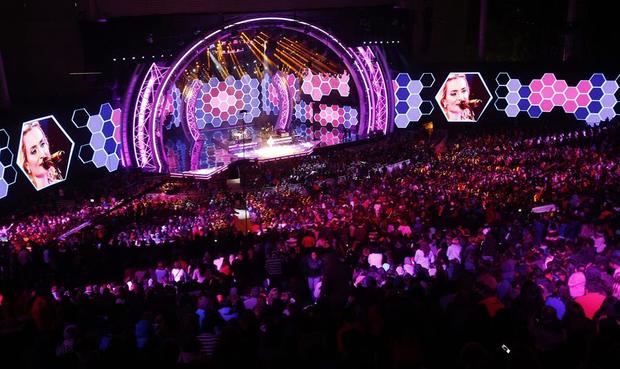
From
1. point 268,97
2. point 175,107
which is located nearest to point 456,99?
point 268,97

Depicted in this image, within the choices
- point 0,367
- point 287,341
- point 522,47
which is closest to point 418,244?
point 287,341

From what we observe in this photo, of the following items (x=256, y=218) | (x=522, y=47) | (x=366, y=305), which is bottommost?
(x=256, y=218)

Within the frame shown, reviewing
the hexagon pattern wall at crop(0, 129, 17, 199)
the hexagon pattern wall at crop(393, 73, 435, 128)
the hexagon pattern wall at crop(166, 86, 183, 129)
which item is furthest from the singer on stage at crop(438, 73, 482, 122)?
the hexagon pattern wall at crop(0, 129, 17, 199)

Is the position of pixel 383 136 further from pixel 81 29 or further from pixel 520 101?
pixel 81 29

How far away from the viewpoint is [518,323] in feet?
14.6

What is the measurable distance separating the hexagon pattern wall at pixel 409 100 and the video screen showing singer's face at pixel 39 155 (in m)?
11.7

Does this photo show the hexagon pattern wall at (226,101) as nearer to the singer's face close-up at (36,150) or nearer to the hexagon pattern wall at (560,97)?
the hexagon pattern wall at (560,97)

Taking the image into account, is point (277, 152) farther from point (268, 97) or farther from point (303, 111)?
point (268, 97)

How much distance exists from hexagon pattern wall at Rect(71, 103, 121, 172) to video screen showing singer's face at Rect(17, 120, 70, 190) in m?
0.87

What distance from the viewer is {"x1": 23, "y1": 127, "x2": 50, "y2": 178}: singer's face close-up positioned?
15.4 metres

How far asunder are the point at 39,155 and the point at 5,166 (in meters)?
1.27

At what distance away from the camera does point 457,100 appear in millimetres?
22500

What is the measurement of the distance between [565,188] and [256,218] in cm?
536

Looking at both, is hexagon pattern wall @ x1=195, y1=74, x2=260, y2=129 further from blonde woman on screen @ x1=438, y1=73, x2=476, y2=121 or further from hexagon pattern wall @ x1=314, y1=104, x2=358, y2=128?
blonde woman on screen @ x1=438, y1=73, x2=476, y2=121
